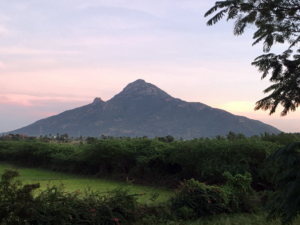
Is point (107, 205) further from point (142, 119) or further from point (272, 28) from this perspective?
point (142, 119)

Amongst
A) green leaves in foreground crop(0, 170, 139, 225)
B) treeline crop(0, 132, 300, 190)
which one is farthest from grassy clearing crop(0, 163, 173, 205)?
green leaves in foreground crop(0, 170, 139, 225)

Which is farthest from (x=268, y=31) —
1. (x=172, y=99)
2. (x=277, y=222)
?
(x=172, y=99)

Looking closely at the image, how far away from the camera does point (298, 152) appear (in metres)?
3.28

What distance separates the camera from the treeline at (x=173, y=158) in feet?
32.8

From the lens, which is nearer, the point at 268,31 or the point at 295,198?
the point at 295,198

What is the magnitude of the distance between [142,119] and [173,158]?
6228 inches

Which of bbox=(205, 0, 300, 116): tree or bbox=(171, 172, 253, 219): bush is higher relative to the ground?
bbox=(205, 0, 300, 116): tree

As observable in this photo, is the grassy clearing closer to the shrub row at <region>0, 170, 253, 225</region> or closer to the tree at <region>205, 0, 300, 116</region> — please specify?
the shrub row at <region>0, 170, 253, 225</region>

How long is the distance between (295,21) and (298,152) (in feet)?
19.0

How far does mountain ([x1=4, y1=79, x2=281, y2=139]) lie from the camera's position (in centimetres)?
14662

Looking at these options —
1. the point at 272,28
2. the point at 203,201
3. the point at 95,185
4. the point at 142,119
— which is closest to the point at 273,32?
the point at 272,28

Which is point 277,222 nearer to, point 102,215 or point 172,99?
point 102,215

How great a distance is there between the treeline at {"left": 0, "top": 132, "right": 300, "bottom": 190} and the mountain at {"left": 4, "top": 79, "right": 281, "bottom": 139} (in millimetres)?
122268

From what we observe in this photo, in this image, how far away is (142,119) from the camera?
17000cm
